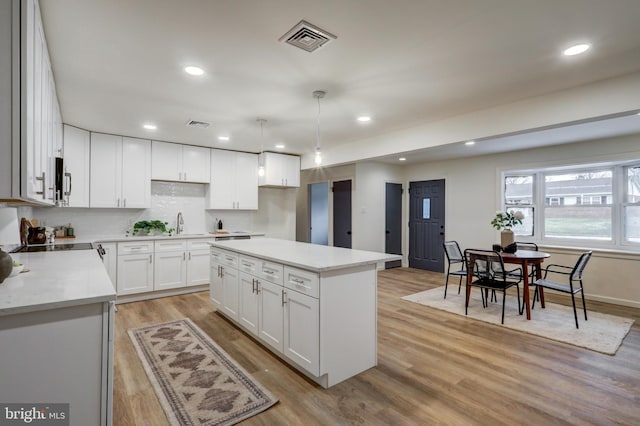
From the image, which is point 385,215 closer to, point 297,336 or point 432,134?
point 432,134

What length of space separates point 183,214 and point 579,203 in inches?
263

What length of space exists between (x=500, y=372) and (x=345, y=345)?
4.30 feet

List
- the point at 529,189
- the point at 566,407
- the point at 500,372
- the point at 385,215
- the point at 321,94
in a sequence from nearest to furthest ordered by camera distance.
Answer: the point at 566,407, the point at 500,372, the point at 321,94, the point at 529,189, the point at 385,215

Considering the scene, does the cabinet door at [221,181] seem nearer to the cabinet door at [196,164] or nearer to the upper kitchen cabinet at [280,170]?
the cabinet door at [196,164]

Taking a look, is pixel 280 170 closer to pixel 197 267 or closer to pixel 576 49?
pixel 197 267

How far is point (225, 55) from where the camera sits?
238cm

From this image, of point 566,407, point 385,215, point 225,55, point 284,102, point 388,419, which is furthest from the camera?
point 385,215

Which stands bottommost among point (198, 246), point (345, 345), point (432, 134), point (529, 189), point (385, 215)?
point (345, 345)

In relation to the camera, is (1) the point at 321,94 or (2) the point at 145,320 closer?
(1) the point at 321,94

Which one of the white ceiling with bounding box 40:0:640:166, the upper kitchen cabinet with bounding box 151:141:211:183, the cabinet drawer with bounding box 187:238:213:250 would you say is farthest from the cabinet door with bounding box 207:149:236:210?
the white ceiling with bounding box 40:0:640:166

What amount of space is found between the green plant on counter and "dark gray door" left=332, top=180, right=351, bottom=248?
10.9 ft

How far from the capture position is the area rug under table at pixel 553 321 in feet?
10.5

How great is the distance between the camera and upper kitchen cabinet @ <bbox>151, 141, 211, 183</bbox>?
16.6ft

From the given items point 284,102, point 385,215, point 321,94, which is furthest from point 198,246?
point 385,215
